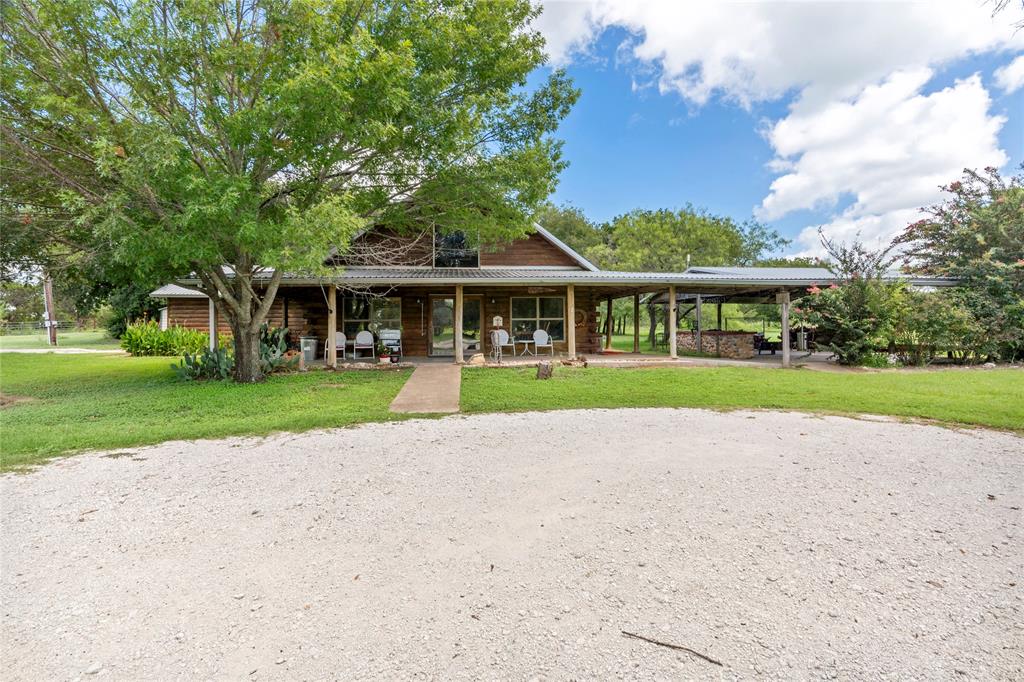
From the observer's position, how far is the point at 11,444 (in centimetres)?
531

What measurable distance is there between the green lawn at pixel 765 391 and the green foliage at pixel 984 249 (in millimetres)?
2568

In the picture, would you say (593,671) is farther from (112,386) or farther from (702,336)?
(702,336)

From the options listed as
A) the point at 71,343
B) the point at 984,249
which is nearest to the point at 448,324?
the point at 984,249

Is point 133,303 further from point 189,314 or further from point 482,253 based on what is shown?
point 482,253

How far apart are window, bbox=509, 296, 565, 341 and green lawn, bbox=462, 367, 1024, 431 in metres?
4.32

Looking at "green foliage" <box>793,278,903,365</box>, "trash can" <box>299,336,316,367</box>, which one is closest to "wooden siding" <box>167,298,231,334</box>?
"trash can" <box>299,336,316,367</box>

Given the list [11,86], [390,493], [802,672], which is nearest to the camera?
[802,672]

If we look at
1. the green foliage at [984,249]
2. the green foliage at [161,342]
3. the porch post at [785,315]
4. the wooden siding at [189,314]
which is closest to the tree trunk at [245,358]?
the green foliage at [161,342]

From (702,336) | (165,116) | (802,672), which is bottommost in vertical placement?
(802,672)

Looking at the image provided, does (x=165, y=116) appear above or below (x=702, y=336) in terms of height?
above

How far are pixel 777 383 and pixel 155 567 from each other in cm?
1018

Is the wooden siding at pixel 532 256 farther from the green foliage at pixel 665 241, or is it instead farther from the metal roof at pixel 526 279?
the green foliage at pixel 665 241

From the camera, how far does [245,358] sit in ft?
33.1

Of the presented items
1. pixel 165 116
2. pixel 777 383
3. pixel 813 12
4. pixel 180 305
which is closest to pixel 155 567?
pixel 165 116
